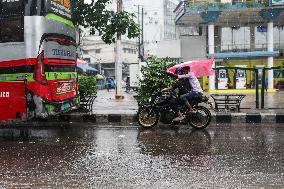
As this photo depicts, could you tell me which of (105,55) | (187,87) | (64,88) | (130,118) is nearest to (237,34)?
(130,118)

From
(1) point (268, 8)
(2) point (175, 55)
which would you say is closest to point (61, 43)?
(1) point (268, 8)

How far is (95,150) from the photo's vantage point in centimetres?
759

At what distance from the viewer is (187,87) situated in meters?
10.8

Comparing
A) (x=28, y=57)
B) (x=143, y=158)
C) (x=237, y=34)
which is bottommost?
(x=143, y=158)

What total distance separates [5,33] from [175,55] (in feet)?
93.3

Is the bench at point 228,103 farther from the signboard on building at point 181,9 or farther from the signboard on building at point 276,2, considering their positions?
the signboard on building at point 276,2

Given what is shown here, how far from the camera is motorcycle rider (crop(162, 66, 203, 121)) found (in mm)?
10555

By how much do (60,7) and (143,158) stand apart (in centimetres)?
517

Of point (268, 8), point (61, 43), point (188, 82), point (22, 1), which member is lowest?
point (188, 82)

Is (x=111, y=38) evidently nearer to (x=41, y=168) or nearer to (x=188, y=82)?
(x=188, y=82)

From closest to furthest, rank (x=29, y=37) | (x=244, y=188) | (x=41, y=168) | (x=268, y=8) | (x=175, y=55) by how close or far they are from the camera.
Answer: (x=244, y=188) → (x=41, y=168) → (x=29, y=37) → (x=268, y=8) → (x=175, y=55)

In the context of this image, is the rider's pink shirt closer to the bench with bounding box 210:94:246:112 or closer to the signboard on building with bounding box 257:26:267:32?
the bench with bounding box 210:94:246:112

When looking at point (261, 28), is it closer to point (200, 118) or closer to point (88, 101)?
point (88, 101)

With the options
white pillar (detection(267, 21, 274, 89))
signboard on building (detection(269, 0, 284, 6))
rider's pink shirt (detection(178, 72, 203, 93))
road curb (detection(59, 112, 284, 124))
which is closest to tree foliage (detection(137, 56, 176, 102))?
road curb (detection(59, 112, 284, 124))
